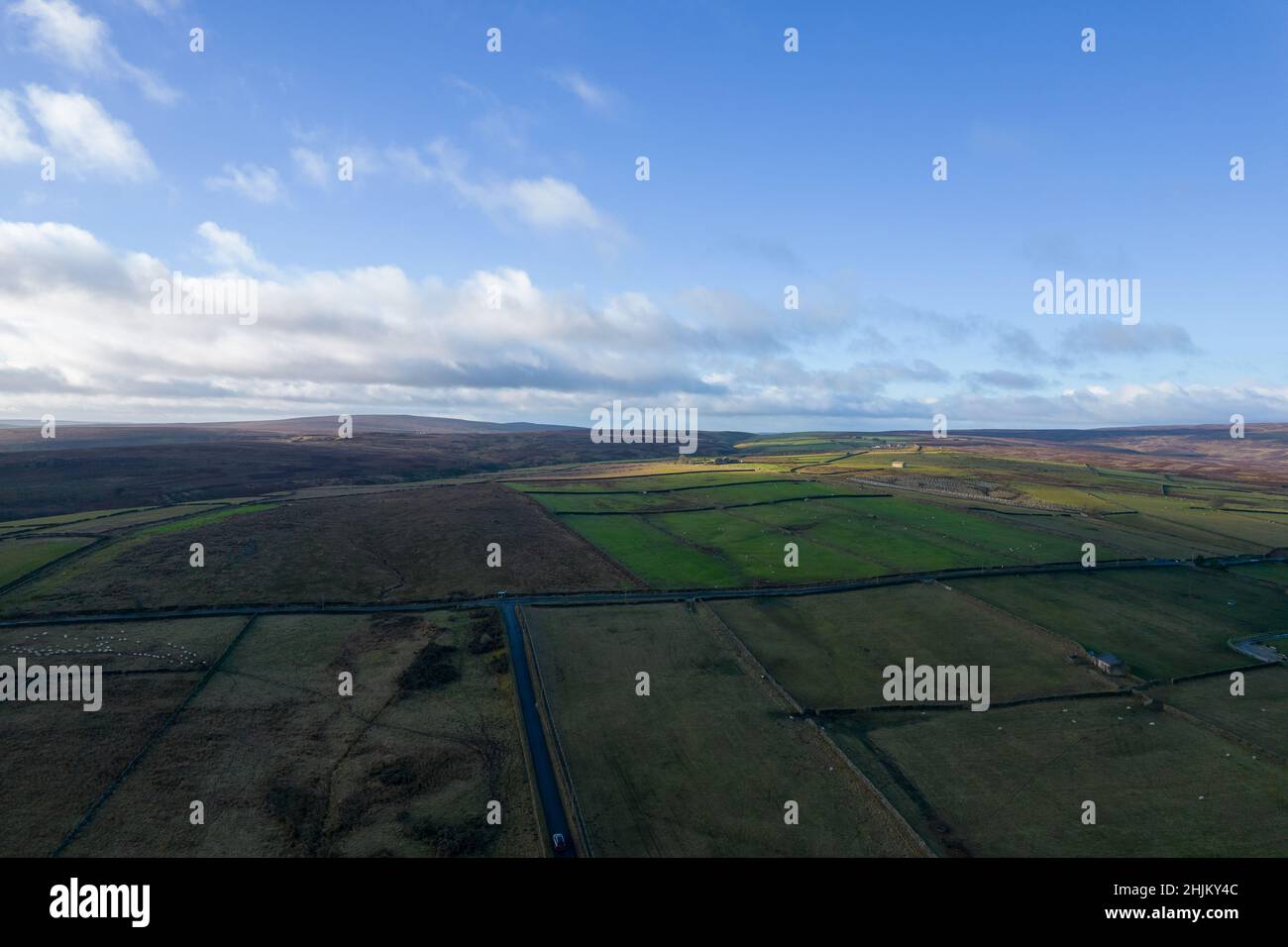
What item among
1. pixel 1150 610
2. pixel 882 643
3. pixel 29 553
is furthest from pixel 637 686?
pixel 29 553

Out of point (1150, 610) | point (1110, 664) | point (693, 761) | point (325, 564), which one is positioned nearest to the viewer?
point (693, 761)

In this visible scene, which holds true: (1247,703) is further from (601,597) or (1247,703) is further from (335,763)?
(335,763)

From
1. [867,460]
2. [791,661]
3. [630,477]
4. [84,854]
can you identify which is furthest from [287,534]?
[867,460]

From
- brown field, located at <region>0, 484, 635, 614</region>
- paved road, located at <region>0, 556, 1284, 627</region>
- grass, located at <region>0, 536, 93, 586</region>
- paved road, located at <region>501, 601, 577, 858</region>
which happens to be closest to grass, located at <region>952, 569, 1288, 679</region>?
paved road, located at <region>0, 556, 1284, 627</region>

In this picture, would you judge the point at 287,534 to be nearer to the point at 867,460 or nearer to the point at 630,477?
the point at 630,477

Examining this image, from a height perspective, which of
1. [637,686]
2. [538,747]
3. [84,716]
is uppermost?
[84,716]

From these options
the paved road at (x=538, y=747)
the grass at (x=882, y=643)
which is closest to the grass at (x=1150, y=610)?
the grass at (x=882, y=643)

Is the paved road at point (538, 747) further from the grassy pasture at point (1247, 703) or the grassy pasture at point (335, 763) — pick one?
the grassy pasture at point (1247, 703)
